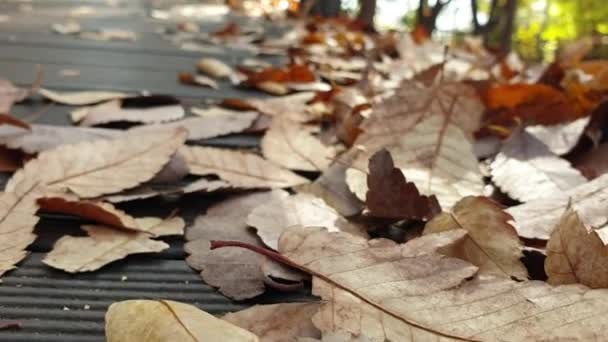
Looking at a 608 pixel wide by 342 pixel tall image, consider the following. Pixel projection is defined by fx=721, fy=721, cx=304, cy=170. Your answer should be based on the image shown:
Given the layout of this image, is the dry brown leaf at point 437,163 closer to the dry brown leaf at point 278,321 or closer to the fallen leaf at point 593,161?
the fallen leaf at point 593,161

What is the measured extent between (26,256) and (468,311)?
46 centimetres

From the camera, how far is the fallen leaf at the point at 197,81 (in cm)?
189

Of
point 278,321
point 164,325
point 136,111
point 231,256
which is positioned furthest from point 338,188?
point 136,111

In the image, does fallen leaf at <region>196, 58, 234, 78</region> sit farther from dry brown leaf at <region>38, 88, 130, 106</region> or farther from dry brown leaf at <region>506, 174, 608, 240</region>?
dry brown leaf at <region>506, 174, 608, 240</region>

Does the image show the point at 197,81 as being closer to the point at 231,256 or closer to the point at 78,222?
the point at 78,222

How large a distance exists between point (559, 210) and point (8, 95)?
1.10 meters

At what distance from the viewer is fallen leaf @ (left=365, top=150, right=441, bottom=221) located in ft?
2.67

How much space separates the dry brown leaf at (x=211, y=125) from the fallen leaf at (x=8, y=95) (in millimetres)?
286

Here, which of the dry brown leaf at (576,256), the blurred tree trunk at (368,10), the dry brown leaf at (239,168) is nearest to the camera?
the dry brown leaf at (576,256)

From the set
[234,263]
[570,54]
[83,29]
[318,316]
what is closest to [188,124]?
[234,263]

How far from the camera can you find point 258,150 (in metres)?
1.23

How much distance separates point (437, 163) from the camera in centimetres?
99

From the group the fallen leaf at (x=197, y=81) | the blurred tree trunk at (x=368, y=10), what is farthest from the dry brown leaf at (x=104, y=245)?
the blurred tree trunk at (x=368, y=10)

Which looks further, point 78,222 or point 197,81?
point 197,81
